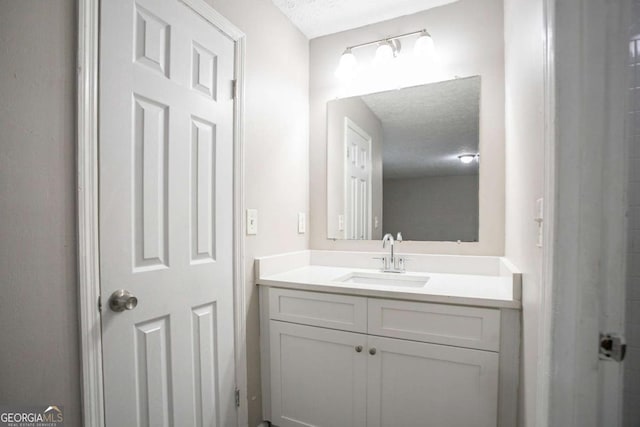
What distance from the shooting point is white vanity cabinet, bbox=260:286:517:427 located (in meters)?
1.19

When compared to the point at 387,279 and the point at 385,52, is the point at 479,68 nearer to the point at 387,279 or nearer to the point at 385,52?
the point at 385,52

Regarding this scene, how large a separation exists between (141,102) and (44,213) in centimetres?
47

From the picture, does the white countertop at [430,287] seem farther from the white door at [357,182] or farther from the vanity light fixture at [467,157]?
the vanity light fixture at [467,157]

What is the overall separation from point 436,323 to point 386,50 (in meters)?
1.62

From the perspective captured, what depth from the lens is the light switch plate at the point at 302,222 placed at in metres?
2.04

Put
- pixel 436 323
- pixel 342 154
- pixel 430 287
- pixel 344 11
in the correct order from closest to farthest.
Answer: pixel 436 323, pixel 430 287, pixel 344 11, pixel 342 154

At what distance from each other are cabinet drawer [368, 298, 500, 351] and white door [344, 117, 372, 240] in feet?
2.38

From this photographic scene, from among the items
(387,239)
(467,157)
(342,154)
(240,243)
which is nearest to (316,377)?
(240,243)

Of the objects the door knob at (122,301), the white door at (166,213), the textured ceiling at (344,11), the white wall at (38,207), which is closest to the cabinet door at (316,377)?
the white door at (166,213)

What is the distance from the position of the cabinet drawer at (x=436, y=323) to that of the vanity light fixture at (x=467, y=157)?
92 cm

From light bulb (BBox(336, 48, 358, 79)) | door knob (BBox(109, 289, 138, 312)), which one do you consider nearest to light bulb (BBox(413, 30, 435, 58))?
light bulb (BBox(336, 48, 358, 79))

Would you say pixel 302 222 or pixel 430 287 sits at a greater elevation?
pixel 302 222

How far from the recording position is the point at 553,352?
0.66m

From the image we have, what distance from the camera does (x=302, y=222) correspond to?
6.78 feet
